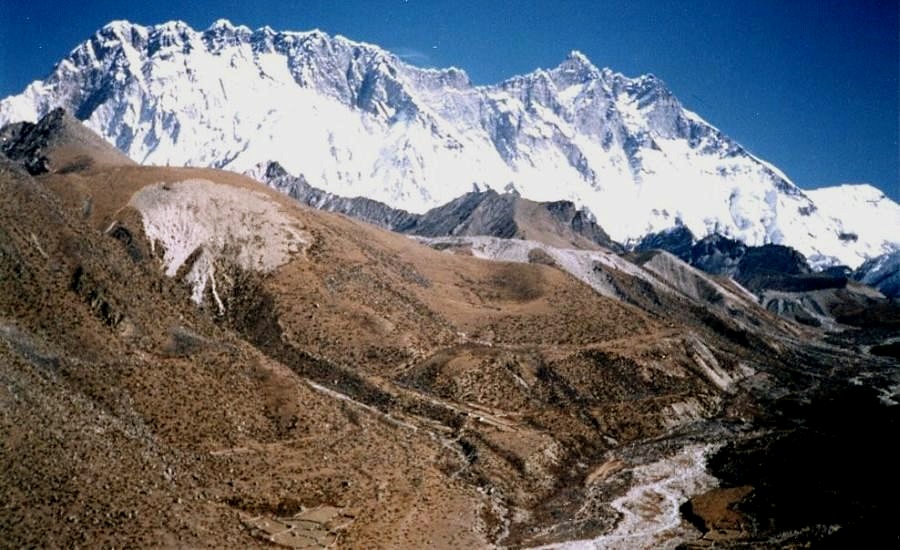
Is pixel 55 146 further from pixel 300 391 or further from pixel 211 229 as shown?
pixel 300 391

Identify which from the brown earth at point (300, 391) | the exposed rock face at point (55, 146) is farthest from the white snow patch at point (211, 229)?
the exposed rock face at point (55, 146)

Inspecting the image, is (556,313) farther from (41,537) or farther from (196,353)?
(41,537)

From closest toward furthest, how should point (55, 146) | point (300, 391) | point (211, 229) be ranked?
point (300, 391) < point (211, 229) < point (55, 146)

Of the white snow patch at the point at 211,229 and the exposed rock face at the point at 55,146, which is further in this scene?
the exposed rock face at the point at 55,146

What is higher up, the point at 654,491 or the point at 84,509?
the point at 654,491

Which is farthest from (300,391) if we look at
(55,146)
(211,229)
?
(55,146)

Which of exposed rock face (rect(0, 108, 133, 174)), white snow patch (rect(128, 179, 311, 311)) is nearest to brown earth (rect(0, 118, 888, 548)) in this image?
white snow patch (rect(128, 179, 311, 311))

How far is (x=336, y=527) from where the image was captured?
55531mm

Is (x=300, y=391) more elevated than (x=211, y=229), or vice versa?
(x=211, y=229)

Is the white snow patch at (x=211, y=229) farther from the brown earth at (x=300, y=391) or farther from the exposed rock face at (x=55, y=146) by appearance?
the exposed rock face at (x=55, y=146)

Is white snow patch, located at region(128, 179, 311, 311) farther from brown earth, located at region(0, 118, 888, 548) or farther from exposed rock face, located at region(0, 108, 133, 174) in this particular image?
exposed rock face, located at region(0, 108, 133, 174)

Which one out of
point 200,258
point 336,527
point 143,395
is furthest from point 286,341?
point 336,527

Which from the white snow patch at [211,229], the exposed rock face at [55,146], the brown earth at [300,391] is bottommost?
the brown earth at [300,391]

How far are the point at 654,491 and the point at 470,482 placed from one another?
16.9m
